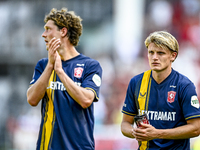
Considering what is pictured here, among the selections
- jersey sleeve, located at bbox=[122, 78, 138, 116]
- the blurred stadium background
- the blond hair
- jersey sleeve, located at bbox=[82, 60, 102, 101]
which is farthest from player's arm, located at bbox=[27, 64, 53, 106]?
the blurred stadium background

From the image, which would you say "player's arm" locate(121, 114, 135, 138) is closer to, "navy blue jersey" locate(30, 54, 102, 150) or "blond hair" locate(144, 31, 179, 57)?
"navy blue jersey" locate(30, 54, 102, 150)

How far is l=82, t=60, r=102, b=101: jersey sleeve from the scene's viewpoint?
4.14m

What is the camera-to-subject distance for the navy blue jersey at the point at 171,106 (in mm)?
3719

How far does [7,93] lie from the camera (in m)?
16.0

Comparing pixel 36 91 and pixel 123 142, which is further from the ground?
pixel 36 91

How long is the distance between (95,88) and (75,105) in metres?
0.30

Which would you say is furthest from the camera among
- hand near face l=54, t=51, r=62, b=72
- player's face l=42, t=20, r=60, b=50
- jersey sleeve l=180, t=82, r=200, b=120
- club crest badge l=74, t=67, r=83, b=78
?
player's face l=42, t=20, r=60, b=50

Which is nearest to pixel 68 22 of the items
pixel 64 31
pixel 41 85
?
pixel 64 31

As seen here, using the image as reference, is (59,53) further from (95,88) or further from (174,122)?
(174,122)

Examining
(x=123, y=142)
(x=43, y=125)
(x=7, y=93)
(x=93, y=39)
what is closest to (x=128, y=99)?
(x=43, y=125)

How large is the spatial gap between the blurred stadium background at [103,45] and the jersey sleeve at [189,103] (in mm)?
9144

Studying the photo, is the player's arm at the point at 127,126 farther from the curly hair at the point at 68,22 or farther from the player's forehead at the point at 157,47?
the curly hair at the point at 68,22

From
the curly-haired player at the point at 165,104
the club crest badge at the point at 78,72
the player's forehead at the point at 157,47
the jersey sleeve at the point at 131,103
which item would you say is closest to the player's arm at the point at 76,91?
the club crest badge at the point at 78,72

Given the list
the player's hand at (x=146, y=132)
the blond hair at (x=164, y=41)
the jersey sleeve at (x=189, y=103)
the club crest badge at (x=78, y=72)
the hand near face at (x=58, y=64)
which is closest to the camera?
the player's hand at (x=146, y=132)
